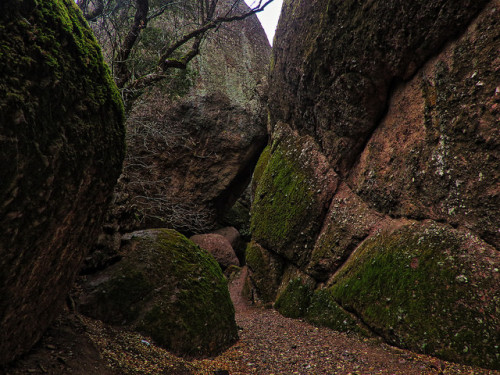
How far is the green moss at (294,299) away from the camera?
7176 millimetres

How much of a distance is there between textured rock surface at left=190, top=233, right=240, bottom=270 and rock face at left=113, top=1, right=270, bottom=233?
1.83 ft

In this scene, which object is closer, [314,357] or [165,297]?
[165,297]

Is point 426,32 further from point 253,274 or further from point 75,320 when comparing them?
point 253,274

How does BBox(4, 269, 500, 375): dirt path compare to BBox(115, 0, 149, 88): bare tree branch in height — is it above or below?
below

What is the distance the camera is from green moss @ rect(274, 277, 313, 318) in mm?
7176

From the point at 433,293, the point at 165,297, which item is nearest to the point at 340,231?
the point at 433,293

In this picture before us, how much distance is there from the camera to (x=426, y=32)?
17.7ft

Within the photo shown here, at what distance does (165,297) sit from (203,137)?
35.1ft

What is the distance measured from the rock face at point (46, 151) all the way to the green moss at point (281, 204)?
6123 millimetres

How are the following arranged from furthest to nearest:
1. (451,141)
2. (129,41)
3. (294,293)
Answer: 1. (129,41)
2. (294,293)
3. (451,141)

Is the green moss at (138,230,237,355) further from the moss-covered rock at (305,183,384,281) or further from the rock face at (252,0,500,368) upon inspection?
the moss-covered rock at (305,183,384,281)

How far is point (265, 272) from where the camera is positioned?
9203 millimetres

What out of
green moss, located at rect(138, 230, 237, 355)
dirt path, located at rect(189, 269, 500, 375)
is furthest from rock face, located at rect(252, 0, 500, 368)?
green moss, located at rect(138, 230, 237, 355)

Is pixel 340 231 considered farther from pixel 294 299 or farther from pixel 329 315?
pixel 294 299
